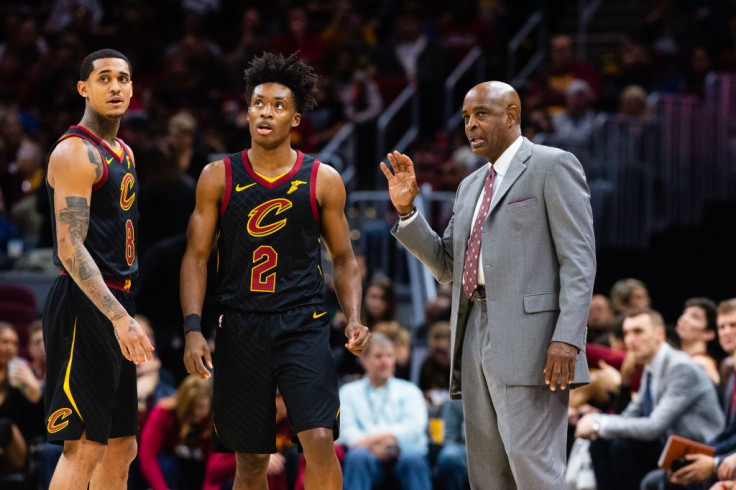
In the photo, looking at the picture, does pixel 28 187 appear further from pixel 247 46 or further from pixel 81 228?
pixel 81 228

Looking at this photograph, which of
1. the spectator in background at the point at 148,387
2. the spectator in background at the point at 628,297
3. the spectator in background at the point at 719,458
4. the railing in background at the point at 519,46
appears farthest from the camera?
the railing in background at the point at 519,46

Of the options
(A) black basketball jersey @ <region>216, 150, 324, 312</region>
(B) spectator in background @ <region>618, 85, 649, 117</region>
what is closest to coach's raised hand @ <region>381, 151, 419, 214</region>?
(A) black basketball jersey @ <region>216, 150, 324, 312</region>

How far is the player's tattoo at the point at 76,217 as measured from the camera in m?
4.80

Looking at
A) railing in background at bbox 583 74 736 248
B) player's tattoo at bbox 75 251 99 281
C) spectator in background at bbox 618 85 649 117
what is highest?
spectator in background at bbox 618 85 649 117

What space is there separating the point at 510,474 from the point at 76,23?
1040 centimetres

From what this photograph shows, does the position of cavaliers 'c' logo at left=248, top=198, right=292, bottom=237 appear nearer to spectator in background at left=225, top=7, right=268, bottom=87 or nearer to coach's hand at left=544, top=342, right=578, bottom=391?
coach's hand at left=544, top=342, right=578, bottom=391

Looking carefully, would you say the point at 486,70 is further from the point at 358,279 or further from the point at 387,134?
the point at 358,279

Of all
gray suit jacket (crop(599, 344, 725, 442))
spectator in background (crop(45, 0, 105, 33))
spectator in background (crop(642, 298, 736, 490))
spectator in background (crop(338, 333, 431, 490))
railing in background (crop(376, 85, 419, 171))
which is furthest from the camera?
spectator in background (crop(45, 0, 105, 33))

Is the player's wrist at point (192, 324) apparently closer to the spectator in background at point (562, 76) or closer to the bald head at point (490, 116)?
the bald head at point (490, 116)

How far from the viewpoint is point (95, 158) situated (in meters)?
4.92

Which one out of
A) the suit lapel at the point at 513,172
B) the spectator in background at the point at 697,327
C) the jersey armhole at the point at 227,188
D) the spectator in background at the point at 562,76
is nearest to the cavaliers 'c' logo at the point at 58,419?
the jersey armhole at the point at 227,188

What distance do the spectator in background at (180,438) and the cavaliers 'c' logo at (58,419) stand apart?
2984 millimetres

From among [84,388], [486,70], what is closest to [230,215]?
[84,388]

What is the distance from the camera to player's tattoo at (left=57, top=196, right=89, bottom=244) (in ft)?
15.7
